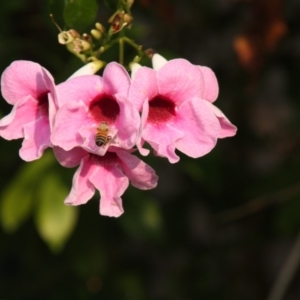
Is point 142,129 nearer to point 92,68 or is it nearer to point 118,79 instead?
point 118,79

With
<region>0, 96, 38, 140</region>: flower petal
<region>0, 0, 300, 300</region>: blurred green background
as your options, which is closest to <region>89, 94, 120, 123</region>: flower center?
<region>0, 96, 38, 140</region>: flower petal

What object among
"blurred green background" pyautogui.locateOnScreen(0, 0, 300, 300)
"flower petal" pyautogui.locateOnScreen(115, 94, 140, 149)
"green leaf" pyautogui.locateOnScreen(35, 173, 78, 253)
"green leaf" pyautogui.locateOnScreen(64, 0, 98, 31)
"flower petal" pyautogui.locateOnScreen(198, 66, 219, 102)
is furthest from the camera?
"blurred green background" pyautogui.locateOnScreen(0, 0, 300, 300)

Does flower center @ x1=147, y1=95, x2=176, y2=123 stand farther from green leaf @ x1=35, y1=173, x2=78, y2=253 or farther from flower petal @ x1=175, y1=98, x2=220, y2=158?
green leaf @ x1=35, y1=173, x2=78, y2=253

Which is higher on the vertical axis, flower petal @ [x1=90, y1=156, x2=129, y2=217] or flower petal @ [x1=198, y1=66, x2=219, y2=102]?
flower petal @ [x1=198, y1=66, x2=219, y2=102]

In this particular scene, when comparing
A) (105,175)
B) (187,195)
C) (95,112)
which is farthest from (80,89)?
(187,195)

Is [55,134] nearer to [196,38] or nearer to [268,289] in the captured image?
[196,38]

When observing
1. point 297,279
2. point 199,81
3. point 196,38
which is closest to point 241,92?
point 196,38
